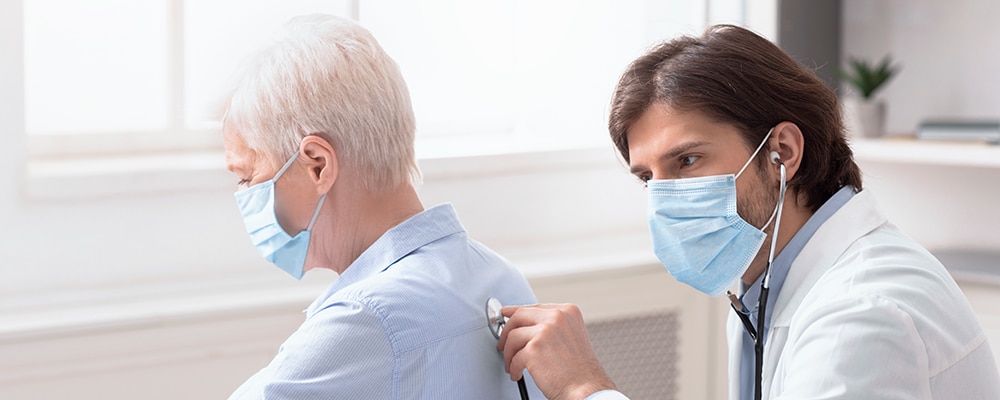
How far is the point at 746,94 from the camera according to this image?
1.43 m

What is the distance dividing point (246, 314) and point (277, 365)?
97 centimetres

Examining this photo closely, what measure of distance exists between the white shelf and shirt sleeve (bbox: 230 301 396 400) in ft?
5.95

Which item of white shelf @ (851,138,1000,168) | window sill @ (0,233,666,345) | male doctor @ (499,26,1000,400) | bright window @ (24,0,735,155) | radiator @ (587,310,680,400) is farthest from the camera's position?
radiator @ (587,310,680,400)

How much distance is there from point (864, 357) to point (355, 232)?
2.07ft

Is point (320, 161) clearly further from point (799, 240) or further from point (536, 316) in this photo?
point (799, 240)

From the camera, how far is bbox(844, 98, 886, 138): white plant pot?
2.89 meters

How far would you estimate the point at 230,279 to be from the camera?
2.27m

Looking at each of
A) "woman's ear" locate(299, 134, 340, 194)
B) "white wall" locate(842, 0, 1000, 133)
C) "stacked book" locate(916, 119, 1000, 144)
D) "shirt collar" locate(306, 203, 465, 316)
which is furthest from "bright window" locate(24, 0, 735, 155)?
"stacked book" locate(916, 119, 1000, 144)

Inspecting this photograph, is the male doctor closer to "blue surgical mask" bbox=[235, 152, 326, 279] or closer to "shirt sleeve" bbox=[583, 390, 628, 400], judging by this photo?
"shirt sleeve" bbox=[583, 390, 628, 400]

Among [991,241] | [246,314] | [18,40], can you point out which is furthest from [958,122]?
[18,40]

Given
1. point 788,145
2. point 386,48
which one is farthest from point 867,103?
point 788,145

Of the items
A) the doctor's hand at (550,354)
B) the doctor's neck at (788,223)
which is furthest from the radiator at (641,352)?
the doctor's hand at (550,354)

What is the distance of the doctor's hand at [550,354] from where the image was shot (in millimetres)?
1297

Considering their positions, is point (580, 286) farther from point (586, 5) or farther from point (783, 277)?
point (783, 277)
